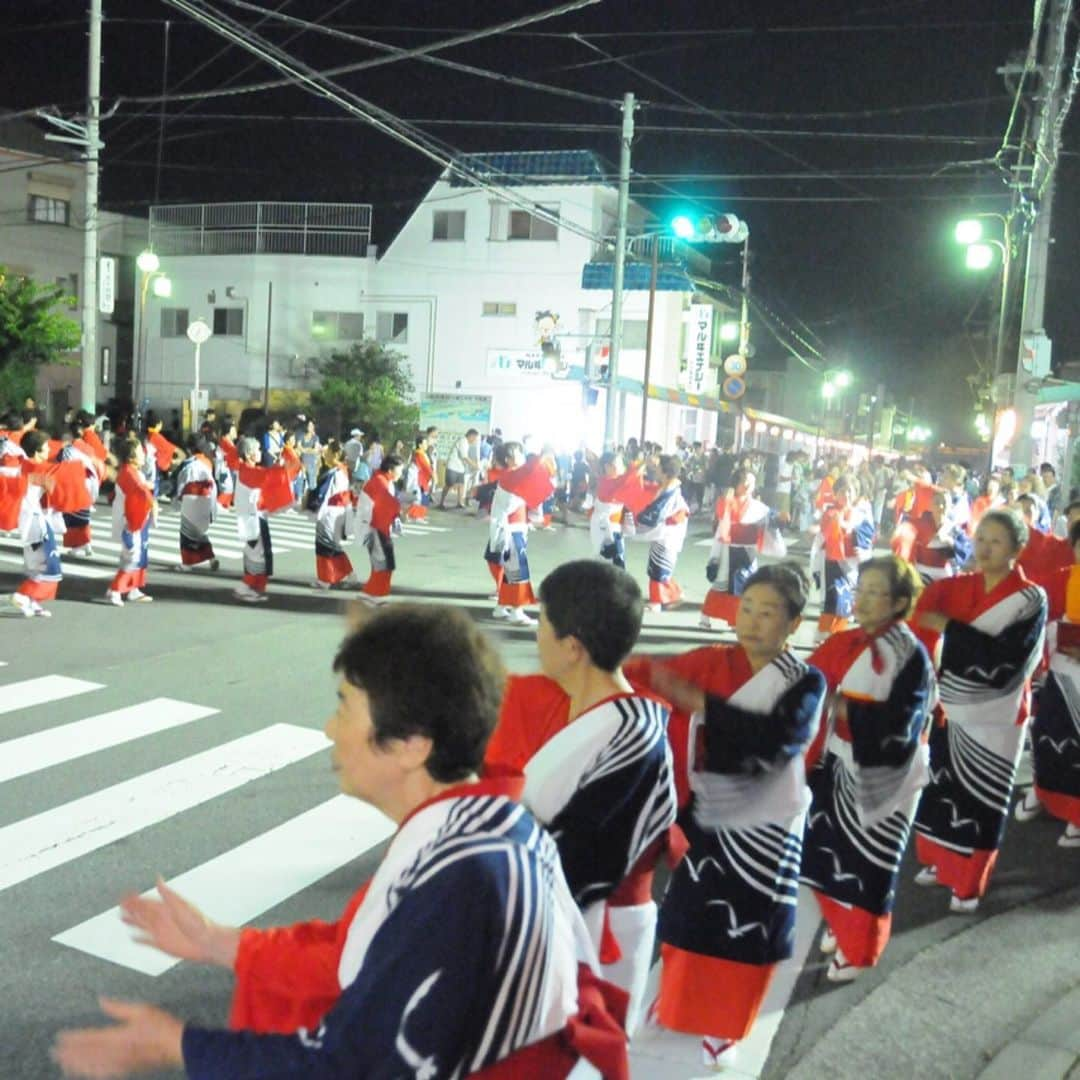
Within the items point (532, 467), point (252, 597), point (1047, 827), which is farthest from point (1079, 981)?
point (252, 597)

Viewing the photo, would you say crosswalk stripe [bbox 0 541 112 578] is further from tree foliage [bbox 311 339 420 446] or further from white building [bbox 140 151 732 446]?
white building [bbox 140 151 732 446]

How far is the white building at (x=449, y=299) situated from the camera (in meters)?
33.2

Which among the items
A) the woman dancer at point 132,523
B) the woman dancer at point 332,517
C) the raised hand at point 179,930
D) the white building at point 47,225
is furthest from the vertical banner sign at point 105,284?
the raised hand at point 179,930

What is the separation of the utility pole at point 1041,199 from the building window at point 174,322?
1118 inches

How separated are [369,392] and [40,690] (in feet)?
79.4

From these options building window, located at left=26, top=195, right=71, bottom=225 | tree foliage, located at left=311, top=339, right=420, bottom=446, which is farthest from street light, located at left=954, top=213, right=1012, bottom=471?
building window, located at left=26, top=195, right=71, bottom=225

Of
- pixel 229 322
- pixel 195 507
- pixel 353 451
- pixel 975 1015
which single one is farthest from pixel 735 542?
pixel 229 322

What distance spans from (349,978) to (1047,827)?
545 centimetres

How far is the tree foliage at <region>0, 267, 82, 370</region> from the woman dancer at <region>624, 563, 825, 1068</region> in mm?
25411

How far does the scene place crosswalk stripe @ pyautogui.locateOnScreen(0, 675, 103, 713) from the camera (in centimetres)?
741

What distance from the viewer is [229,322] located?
1407 inches

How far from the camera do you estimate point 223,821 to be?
217 inches

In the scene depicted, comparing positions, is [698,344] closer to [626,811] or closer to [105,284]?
[105,284]

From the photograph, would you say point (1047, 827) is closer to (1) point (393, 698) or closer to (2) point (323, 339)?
(1) point (393, 698)
